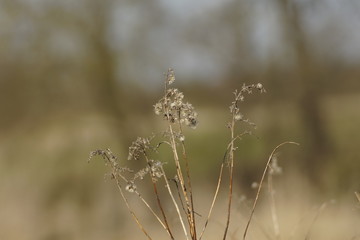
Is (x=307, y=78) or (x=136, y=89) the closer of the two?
(x=307, y=78)

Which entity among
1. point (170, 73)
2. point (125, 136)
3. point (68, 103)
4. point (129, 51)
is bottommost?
point (170, 73)

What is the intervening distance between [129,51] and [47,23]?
816 millimetres

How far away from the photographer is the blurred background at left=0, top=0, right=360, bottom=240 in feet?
17.7

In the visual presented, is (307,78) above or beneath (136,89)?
beneath

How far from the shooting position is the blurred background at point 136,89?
540 centimetres

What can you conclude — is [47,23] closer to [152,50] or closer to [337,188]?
[152,50]

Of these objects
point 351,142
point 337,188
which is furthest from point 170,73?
point 351,142

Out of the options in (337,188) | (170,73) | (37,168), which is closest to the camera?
(170,73)

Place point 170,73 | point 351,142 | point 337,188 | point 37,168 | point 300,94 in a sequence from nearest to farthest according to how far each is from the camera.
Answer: point 170,73, point 337,188, point 351,142, point 300,94, point 37,168

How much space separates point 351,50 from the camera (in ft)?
17.2

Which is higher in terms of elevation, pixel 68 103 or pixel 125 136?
pixel 68 103

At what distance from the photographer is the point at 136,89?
19.6 feet

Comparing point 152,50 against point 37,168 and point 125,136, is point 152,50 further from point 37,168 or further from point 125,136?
point 37,168

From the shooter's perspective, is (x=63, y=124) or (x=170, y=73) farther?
(x=63, y=124)
